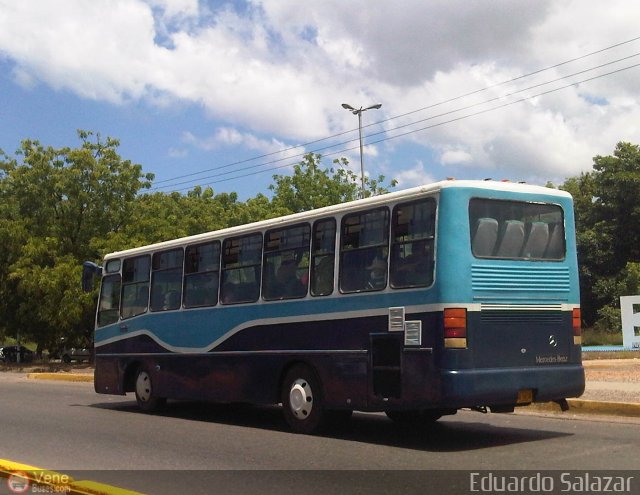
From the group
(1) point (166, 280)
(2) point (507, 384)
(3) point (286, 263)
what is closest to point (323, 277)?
(3) point (286, 263)

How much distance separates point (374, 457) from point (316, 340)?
206cm

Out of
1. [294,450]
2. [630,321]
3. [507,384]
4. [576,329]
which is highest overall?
[630,321]

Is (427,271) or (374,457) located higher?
(427,271)

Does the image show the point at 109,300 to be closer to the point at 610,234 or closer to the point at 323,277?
the point at 323,277

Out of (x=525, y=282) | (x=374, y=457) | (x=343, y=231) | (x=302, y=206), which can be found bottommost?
(x=374, y=457)

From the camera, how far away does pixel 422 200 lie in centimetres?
920

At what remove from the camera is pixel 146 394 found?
1377 centimetres

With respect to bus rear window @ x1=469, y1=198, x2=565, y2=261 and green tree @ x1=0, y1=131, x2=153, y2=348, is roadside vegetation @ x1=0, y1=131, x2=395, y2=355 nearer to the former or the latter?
green tree @ x1=0, y1=131, x2=153, y2=348

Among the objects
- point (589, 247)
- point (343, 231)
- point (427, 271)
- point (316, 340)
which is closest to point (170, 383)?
point (316, 340)

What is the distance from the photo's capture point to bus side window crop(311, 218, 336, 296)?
10.2 m

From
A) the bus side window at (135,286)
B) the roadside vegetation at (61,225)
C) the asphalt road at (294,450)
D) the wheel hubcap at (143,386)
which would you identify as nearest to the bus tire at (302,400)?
the asphalt road at (294,450)

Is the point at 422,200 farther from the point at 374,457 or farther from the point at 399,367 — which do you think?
the point at 374,457

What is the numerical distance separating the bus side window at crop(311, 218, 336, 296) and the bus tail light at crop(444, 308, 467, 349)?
1917 mm

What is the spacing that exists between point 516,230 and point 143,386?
7.42 metres
